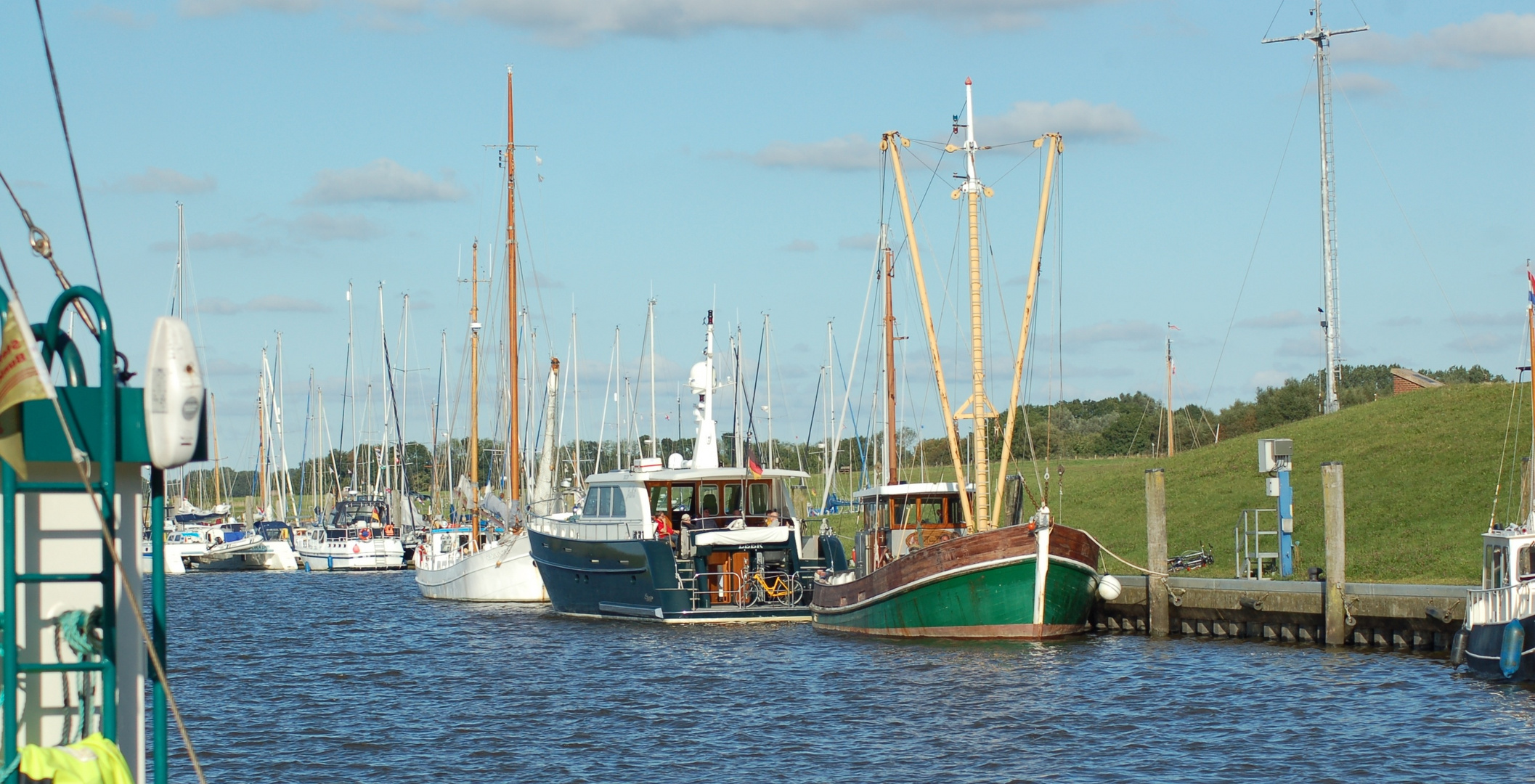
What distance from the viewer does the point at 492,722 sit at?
880 inches

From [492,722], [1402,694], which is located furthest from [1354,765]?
[492,722]

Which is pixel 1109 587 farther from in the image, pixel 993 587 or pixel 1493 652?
pixel 1493 652

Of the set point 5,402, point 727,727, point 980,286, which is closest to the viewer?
point 5,402

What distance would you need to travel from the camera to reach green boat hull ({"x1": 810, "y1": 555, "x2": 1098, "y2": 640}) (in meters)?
28.5

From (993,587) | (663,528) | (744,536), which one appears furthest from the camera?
(663,528)

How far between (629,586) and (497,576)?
12635 millimetres

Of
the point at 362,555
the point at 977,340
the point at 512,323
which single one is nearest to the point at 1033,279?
the point at 977,340

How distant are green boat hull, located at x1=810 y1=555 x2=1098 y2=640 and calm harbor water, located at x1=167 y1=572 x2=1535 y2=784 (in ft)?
1.39

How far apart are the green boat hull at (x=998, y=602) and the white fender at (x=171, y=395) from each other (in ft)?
75.2

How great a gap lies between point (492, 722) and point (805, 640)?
428 inches

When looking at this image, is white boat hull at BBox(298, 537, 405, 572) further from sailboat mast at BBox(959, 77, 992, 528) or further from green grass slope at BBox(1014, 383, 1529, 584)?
sailboat mast at BBox(959, 77, 992, 528)

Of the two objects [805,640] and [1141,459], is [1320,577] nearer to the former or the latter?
[805,640]

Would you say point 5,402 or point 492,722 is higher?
point 5,402

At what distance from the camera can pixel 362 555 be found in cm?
7550
